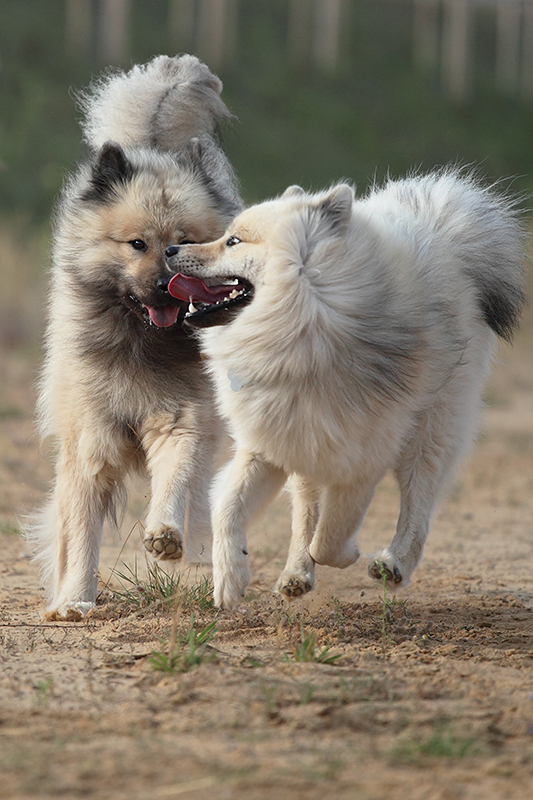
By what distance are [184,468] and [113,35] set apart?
18.7m

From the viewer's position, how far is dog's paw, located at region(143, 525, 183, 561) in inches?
150

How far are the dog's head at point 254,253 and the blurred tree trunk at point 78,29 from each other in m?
18.5

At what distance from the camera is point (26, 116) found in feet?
42.0

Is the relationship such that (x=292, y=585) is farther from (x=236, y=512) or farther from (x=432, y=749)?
(x=432, y=749)

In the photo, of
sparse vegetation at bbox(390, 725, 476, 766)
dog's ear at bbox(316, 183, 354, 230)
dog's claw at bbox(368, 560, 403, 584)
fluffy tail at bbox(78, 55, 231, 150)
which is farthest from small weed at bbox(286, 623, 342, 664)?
fluffy tail at bbox(78, 55, 231, 150)

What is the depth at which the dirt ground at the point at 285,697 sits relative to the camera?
2.25m

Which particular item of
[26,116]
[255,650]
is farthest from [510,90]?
[255,650]

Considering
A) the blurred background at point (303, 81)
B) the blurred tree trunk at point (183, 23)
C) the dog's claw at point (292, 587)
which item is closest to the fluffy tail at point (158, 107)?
the dog's claw at point (292, 587)

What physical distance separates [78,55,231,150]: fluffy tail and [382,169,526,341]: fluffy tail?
3.84 feet

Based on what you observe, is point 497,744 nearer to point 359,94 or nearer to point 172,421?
point 172,421

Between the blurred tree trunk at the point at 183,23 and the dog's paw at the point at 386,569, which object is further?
the blurred tree trunk at the point at 183,23

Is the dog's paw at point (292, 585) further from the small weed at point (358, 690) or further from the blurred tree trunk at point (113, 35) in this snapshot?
the blurred tree trunk at point (113, 35)

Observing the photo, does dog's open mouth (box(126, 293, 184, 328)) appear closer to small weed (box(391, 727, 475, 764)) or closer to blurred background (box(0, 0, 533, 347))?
small weed (box(391, 727, 475, 764))

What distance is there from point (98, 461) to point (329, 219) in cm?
159
